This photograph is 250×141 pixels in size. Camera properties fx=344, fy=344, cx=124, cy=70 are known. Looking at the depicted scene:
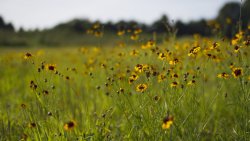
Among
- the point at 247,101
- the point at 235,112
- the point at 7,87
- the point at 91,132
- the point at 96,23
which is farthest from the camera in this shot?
the point at 7,87

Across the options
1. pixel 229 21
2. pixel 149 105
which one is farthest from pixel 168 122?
pixel 229 21

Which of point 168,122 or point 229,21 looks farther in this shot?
point 229,21

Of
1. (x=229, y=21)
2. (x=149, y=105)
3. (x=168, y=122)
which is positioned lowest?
(x=149, y=105)

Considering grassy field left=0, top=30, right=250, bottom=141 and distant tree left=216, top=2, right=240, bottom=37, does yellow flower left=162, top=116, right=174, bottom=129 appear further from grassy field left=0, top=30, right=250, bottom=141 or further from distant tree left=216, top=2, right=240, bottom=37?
distant tree left=216, top=2, right=240, bottom=37

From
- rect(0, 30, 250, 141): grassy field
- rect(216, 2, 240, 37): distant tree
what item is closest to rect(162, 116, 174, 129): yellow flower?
rect(0, 30, 250, 141): grassy field

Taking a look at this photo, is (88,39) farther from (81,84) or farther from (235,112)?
(235,112)

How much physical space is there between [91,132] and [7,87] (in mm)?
3622

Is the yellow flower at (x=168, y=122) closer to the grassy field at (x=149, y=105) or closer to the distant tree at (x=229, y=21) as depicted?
the grassy field at (x=149, y=105)

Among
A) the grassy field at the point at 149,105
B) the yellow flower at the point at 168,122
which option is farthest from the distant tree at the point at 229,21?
the yellow flower at the point at 168,122

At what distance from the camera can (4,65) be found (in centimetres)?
884

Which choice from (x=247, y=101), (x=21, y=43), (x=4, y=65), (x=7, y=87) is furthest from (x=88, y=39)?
(x=247, y=101)

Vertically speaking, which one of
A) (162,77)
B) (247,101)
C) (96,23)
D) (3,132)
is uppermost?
(96,23)

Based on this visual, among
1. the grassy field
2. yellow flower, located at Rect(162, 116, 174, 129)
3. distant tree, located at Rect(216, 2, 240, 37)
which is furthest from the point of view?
distant tree, located at Rect(216, 2, 240, 37)

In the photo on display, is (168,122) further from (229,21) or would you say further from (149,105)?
(229,21)
